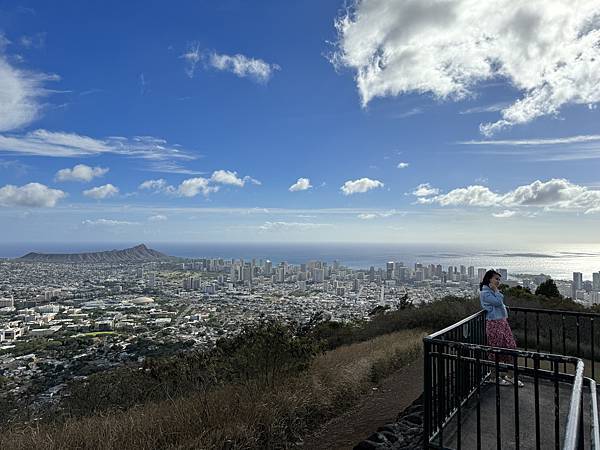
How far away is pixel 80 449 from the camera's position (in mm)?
3799

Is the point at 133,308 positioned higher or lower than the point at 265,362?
lower

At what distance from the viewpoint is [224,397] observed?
5305 mm

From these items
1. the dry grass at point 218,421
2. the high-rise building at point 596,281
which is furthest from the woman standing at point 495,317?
the high-rise building at point 596,281

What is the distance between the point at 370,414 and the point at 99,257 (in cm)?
5869

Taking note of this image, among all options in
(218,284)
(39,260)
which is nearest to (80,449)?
(218,284)

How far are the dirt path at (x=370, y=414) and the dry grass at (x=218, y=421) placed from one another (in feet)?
0.66

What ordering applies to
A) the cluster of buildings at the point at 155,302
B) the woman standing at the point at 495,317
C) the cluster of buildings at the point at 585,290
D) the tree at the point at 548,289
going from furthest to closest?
the tree at the point at 548,289, the cluster of buildings at the point at 585,290, the cluster of buildings at the point at 155,302, the woman standing at the point at 495,317

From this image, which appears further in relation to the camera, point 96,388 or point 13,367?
point 13,367

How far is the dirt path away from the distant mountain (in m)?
56.3

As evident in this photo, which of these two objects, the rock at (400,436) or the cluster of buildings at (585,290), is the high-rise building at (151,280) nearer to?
the cluster of buildings at (585,290)

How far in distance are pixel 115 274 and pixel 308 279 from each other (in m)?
23.5

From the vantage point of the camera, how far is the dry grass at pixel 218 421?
13.2ft

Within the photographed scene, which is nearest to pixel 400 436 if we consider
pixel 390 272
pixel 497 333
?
pixel 497 333

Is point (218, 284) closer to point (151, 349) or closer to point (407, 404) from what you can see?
point (151, 349)
